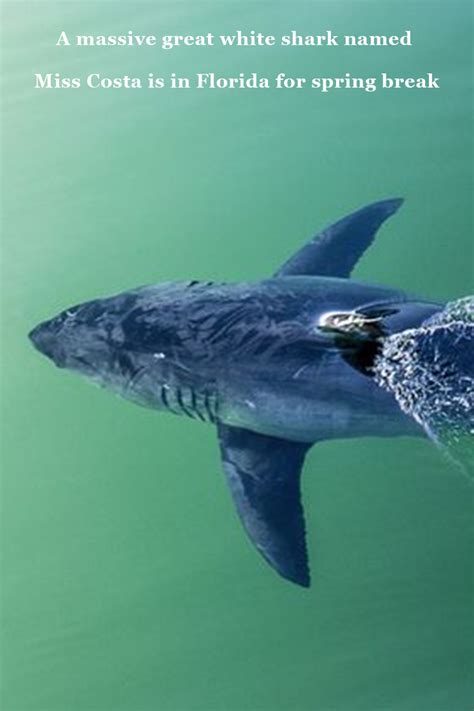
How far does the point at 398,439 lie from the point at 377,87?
7.03 feet

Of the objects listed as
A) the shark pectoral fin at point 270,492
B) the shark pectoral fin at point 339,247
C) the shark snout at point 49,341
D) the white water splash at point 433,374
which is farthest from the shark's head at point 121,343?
the white water splash at point 433,374

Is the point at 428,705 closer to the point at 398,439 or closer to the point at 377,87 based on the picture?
the point at 398,439

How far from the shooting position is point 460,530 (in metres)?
4.04

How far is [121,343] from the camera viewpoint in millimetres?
3963

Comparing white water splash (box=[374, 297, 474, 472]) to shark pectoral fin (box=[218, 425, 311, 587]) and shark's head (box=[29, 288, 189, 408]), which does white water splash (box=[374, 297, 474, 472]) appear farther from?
shark's head (box=[29, 288, 189, 408])

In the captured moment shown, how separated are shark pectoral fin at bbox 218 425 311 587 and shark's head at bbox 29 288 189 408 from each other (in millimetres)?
325

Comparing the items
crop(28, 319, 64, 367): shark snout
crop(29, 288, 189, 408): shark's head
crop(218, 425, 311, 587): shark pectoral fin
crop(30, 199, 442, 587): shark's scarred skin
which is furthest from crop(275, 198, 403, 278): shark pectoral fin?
crop(28, 319, 64, 367): shark snout

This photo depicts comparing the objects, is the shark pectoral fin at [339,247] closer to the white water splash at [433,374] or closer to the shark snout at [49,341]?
the white water splash at [433,374]

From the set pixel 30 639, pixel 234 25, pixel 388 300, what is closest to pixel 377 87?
pixel 234 25

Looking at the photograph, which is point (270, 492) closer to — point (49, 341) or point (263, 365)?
point (263, 365)

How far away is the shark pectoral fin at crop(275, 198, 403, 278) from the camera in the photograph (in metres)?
4.41

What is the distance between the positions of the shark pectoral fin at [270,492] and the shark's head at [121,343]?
325mm

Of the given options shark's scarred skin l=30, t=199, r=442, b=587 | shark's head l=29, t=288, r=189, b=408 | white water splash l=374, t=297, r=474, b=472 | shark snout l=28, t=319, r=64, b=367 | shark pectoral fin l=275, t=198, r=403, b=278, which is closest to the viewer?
white water splash l=374, t=297, r=474, b=472

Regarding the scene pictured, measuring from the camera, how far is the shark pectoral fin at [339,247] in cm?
441
